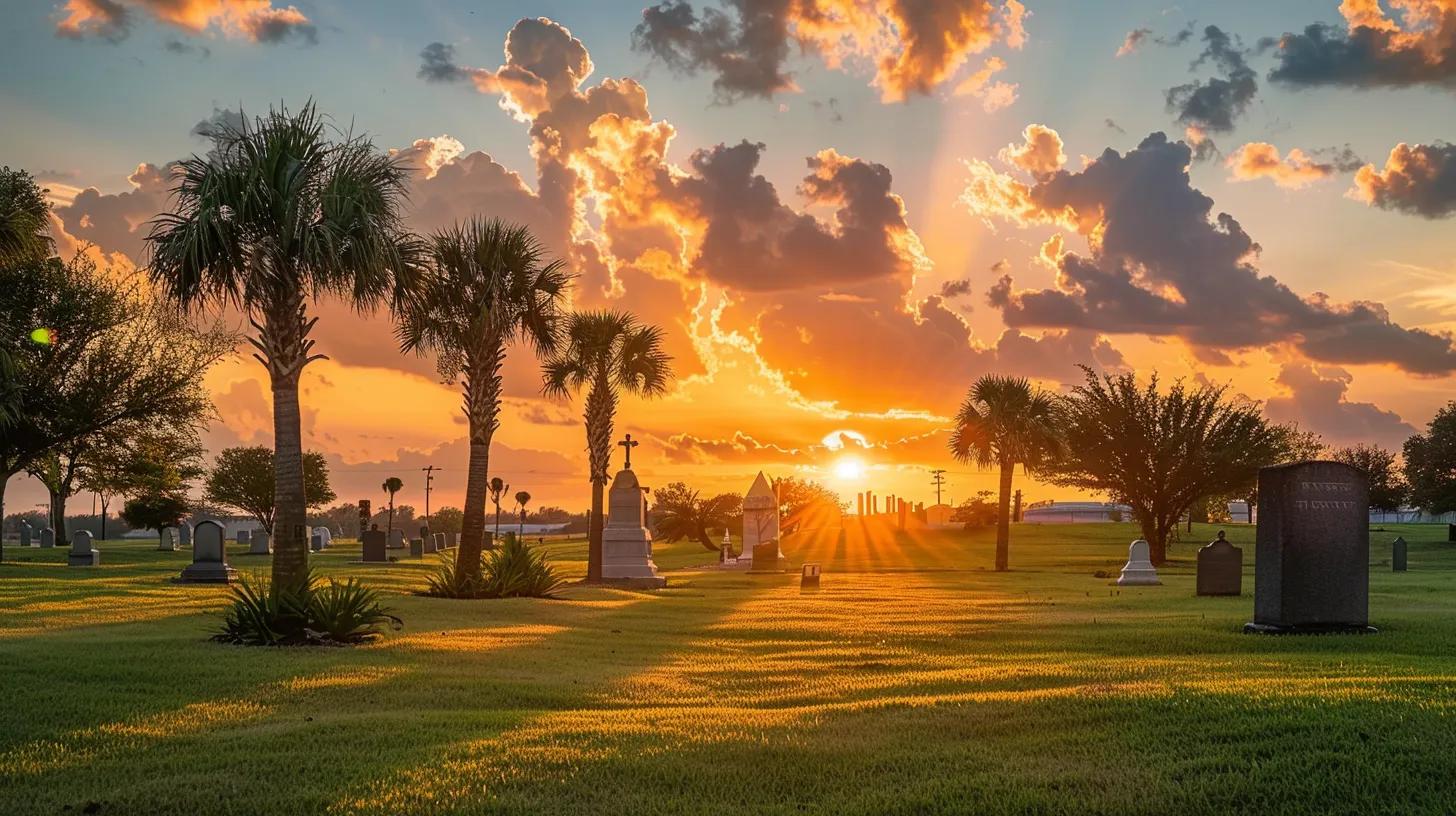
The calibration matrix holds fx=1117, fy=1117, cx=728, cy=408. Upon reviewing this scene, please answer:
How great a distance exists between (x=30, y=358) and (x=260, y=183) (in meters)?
24.8

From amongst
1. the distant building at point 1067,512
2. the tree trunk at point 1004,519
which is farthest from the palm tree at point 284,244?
the distant building at point 1067,512

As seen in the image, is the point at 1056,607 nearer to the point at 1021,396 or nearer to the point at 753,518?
the point at 1021,396

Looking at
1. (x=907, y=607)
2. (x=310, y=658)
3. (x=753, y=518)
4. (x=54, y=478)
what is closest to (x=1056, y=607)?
(x=907, y=607)

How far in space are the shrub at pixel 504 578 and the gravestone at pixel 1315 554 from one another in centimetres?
1563

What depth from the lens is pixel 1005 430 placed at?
47312mm

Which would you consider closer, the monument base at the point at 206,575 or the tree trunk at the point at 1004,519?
the monument base at the point at 206,575

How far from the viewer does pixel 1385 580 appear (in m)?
30.7

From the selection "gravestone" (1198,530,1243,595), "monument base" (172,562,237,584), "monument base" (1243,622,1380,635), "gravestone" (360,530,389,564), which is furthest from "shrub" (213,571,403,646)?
"gravestone" (360,530,389,564)

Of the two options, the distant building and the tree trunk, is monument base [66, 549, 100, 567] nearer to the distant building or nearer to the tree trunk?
the tree trunk

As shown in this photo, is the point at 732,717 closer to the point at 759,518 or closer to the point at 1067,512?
the point at 759,518

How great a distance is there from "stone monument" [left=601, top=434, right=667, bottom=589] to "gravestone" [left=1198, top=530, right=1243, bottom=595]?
15.9 m

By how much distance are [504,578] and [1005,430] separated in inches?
1091

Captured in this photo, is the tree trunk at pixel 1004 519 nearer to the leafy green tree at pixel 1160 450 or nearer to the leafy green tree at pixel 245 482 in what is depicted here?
the leafy green tree at pixel 1160 450

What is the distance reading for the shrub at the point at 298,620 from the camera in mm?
14711
